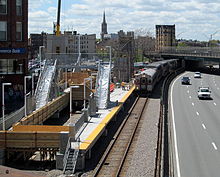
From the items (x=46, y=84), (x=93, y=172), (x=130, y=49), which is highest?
(x=130, y=49)

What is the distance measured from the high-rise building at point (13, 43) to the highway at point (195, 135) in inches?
663

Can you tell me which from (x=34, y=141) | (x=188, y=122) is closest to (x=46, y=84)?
(x=188, y=122)

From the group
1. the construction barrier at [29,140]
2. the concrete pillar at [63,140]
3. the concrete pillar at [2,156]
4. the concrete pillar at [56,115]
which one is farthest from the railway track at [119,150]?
the concrete pillar at [56,115]

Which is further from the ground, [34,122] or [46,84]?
[46,84]

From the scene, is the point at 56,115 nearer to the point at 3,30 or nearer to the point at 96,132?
the point at 96,132

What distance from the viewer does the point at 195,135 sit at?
98.6ft

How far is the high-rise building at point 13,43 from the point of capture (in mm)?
44844

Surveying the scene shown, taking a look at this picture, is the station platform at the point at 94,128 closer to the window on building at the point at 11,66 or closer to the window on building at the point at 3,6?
the window on building at the point at 11,66

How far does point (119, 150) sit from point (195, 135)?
673 centimetres

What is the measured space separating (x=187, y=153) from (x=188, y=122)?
1054 centimetres

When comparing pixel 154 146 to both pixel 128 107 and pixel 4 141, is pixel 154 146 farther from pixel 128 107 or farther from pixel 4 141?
pixel 128 107

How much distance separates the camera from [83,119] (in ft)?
98.3

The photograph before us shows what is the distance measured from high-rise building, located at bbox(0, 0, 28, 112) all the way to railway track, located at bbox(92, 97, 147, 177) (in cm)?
1436

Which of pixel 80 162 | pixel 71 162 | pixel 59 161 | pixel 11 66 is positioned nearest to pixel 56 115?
pixel 11 66
